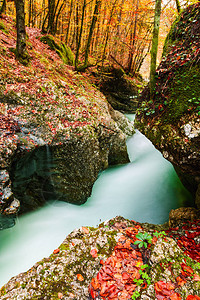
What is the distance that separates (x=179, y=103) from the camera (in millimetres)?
3715

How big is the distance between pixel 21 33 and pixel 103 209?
23.2ft

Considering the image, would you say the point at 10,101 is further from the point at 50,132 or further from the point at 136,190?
the point at 136,190

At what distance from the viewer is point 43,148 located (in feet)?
16.0

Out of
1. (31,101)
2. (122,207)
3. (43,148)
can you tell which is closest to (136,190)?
(122,207)

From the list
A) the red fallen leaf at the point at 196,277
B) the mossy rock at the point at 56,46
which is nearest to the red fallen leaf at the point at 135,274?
the red fallen leaf at the point at 196,277

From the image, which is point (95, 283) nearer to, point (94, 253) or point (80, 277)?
point (80, 277)

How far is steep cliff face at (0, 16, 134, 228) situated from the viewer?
4450 mm

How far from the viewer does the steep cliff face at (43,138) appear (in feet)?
14.6

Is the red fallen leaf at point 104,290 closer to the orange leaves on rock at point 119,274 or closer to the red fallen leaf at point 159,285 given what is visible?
the orange leaves on rock at point 119,274

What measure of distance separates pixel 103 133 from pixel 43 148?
2679 millimetres

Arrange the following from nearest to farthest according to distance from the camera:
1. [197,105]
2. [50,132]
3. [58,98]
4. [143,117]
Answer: [197,105] → [143,117] → [50,132] → [58,98]

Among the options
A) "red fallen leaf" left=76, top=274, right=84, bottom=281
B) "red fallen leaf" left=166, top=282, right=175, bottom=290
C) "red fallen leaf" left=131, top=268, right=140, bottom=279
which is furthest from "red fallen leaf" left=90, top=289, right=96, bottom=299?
"red fallen leaf" left=166, top=282, right=175, bottom=290

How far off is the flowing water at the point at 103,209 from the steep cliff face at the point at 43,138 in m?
0.47

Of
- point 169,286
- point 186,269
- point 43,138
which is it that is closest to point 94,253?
point 169,286
